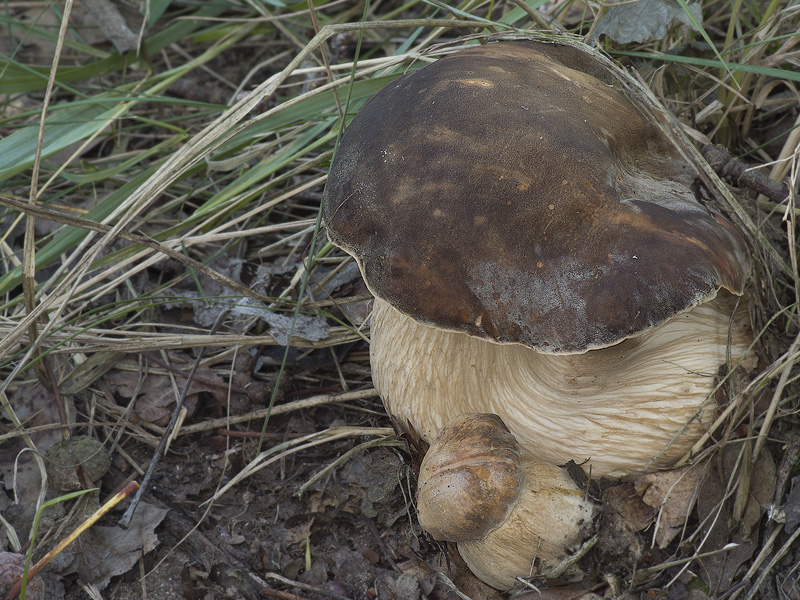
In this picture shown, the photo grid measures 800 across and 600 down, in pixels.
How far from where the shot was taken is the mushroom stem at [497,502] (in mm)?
1527

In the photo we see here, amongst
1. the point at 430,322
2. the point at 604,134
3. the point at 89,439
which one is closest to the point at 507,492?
the point at 430,322

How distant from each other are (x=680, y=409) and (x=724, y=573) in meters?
0.42

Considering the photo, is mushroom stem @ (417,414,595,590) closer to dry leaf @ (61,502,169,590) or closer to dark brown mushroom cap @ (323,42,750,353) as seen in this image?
dark brown mushroom cap @ (323,42,750,353)

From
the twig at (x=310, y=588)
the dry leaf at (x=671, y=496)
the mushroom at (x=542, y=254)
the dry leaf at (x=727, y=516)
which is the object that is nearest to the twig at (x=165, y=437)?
the twig at (x=310, y=588)

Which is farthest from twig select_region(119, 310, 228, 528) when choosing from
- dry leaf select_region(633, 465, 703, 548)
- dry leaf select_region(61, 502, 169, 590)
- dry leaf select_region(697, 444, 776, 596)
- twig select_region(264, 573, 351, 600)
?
dry leaf select_region(697, 444, 776, 596)

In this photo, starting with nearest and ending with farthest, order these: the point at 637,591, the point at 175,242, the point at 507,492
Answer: the point at 507,492 < the point at 637,591 < the point at 175,242

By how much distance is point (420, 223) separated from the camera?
4.63ft

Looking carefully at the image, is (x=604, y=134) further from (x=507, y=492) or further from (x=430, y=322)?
(x=507, y=492)

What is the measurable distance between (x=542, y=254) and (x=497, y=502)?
597 mm

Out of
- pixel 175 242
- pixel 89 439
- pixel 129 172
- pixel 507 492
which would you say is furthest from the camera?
pixel 129 172

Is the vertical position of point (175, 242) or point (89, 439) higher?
point (175, 242)

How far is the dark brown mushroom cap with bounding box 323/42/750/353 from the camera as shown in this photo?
136 cm

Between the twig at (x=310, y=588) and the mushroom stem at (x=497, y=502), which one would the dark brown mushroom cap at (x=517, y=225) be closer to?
the mushroom stem at (x=497, y=502)

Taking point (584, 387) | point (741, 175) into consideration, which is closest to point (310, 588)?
point (584, 387)
